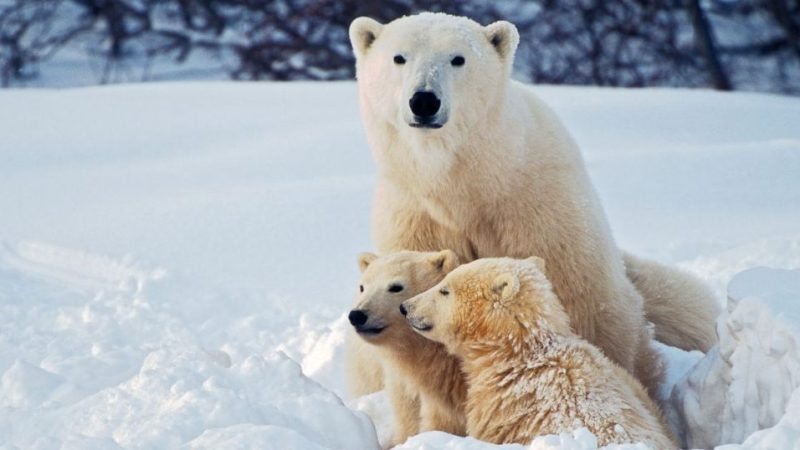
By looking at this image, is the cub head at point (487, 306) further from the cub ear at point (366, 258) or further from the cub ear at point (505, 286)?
the cub ear at point (366, 258)

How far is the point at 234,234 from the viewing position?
7.94 metres

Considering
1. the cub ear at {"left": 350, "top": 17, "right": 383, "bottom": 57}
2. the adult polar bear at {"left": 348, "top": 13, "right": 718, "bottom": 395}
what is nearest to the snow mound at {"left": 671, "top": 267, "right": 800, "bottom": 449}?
the adult polar bear at {"left": 348, "top": 13, "right": 718, "bottom": 395}

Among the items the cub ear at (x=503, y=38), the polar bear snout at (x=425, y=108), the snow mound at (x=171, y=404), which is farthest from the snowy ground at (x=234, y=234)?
the cub ear at (x=503, y=38)

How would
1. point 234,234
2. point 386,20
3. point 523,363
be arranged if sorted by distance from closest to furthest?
1. point 523,363
2. point 234,234
3. point 386,20

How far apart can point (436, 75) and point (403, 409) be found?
1.11 meters

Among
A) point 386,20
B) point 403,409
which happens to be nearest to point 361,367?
point 403,409

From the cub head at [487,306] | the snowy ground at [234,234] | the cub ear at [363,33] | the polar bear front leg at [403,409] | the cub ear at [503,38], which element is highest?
the cub ear at [503,38]

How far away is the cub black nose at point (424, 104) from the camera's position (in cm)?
425

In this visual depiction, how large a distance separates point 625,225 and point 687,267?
1.06 m

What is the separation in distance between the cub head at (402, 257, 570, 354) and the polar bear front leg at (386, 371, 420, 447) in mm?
428

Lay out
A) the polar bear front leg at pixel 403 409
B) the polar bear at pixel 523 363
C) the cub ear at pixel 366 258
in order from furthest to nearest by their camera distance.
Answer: the cub ear at pixel 366 258 < the polar bear front leg at pixel 403 409 < the polar bear at pixel 523 363

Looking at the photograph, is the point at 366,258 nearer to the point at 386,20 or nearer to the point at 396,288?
the point at 396,288

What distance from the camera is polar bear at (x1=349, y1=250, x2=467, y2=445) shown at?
4.31 meters

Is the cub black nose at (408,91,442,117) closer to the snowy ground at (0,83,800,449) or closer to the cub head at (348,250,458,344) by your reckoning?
the cub head at (348,250,458,344)
